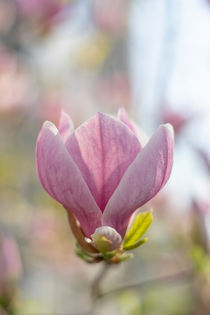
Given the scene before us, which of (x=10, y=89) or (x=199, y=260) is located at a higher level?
(x=10, y=89)

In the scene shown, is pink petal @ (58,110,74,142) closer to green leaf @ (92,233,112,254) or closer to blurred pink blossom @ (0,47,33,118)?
green leaf @ (92,233,112,254)

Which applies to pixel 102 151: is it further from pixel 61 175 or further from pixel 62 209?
pixel 62 209

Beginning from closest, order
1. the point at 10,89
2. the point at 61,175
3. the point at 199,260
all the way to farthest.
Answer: the point at 61,175, the point at 199,260, the point at 10,89

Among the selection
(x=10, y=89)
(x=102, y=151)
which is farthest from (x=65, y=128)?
(x=10, y=89)

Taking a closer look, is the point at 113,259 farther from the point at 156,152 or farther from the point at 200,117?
the point at 200,117

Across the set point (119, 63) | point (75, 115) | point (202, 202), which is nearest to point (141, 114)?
point (75, 115)

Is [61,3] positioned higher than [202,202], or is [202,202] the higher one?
[61,3]

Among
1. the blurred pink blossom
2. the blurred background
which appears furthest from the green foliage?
the blurred pink blossom
